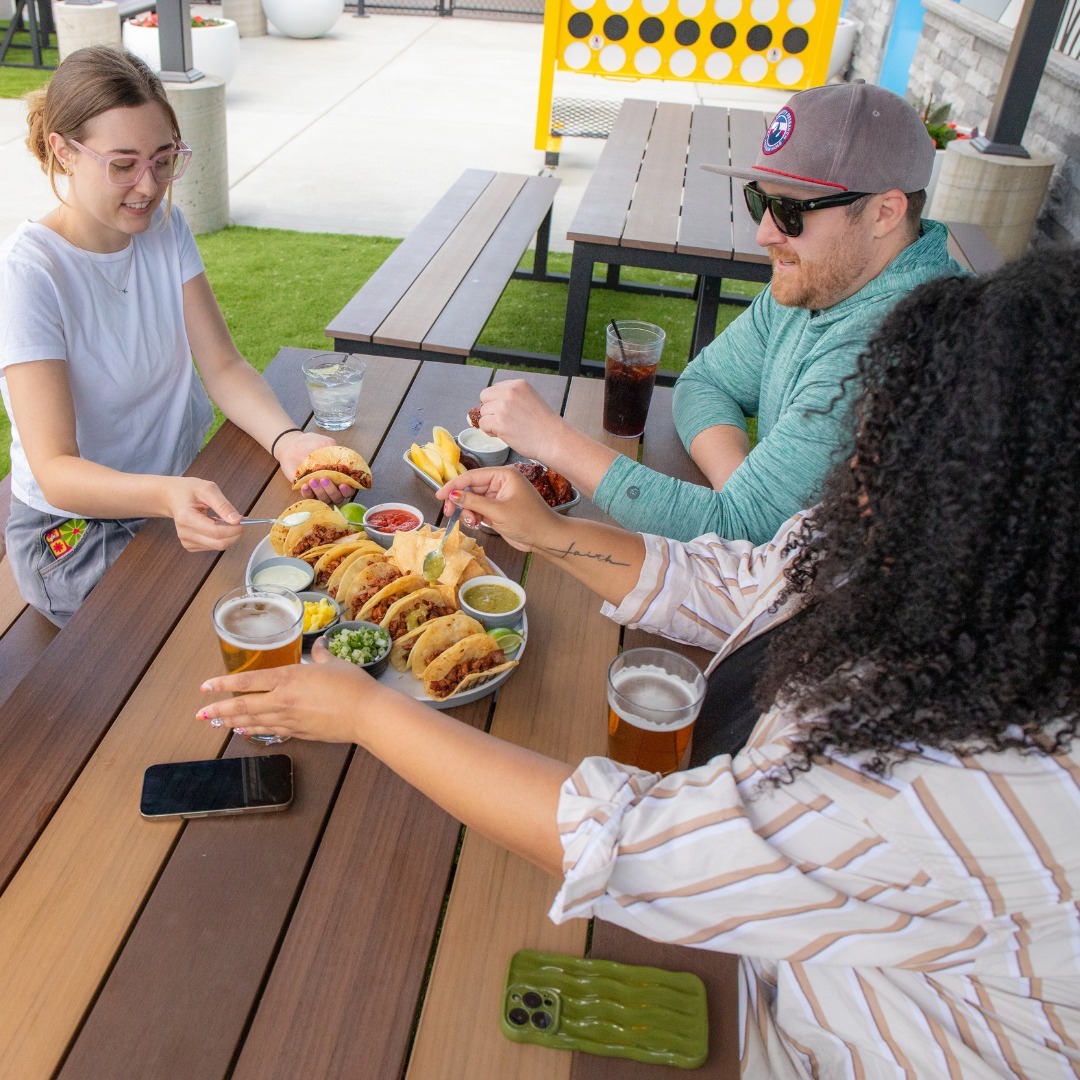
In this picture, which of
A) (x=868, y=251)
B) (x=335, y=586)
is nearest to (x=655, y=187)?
(x=868, y=251)

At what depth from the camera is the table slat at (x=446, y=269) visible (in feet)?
11.5

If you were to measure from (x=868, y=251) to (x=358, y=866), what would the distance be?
171 centimetres

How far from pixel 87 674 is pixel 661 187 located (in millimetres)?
4052

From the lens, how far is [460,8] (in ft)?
49.7

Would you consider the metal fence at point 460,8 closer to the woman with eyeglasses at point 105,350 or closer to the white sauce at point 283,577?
the woman with eyeglasses at point 105,350

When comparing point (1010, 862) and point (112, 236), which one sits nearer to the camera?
point (1010, 862)

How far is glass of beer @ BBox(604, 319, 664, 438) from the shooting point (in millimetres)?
2463

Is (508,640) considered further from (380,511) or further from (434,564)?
(380,511)

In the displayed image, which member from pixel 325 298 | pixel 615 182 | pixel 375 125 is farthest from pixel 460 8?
pixel 615 182

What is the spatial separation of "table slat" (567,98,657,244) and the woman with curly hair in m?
3.20

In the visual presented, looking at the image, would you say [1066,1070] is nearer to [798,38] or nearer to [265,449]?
[265,449]

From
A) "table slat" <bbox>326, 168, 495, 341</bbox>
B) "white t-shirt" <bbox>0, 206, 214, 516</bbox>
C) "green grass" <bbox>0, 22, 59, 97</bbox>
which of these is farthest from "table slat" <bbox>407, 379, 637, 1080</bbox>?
"green grass" <bbox>0, 22, 59, 97</bbox>

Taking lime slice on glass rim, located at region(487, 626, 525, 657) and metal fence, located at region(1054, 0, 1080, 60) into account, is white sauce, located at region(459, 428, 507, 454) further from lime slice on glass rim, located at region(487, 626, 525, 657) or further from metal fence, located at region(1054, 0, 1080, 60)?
metal fence, located at region(1054, 0, 1080, 60)

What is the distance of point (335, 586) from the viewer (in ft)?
5.86
